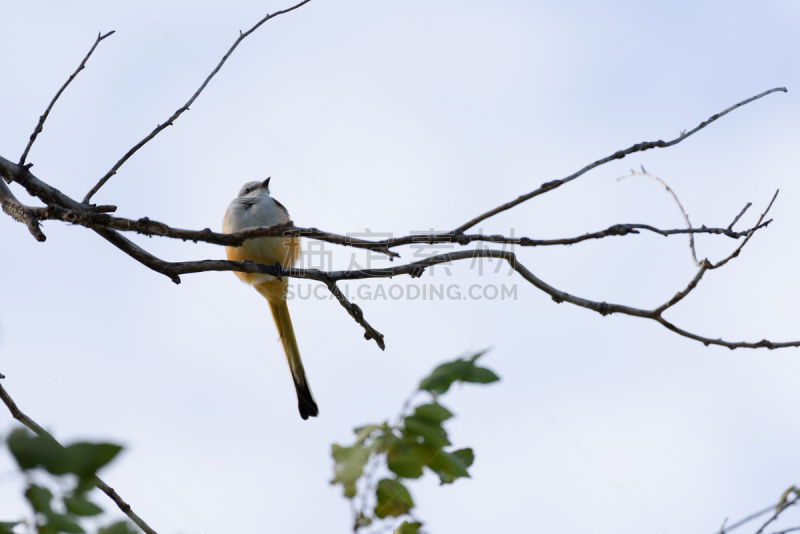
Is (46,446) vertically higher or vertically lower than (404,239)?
lower

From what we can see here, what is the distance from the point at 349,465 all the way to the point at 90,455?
0.59m

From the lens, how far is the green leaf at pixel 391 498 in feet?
4.17

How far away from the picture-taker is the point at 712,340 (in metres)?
2.16

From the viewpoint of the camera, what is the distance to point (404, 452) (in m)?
1.25

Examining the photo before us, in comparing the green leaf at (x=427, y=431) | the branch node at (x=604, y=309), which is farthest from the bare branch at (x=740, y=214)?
the green leaf at (x=427, y=431)

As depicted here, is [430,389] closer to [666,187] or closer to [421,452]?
[421,452]

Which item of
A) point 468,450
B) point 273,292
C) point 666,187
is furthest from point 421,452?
point 273,292

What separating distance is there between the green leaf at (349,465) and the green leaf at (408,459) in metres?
0.05

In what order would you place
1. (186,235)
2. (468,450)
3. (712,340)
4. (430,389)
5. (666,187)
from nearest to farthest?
(430,389) < (468,450) < (712,340) < (186,235) < (666,187)

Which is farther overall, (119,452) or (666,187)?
(666,187)

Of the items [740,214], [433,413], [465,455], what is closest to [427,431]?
[433,413]

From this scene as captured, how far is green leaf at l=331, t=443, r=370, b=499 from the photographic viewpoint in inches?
48.3

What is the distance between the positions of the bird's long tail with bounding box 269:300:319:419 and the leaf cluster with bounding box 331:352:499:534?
334 centimetres

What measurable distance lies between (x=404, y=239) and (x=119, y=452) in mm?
1753
